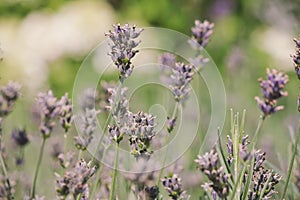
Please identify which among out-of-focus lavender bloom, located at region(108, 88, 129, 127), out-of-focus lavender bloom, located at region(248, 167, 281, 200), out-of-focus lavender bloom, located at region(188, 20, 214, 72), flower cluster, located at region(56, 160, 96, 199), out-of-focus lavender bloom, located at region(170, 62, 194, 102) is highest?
out-of-focus lavender bloom, located at region(188, 20, 214, 72)

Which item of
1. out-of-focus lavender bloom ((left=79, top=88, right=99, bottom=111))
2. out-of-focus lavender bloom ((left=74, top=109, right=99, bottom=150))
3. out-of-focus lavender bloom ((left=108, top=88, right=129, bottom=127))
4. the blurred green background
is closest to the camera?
out-of-focus lavender bloom ((left=108, top=88, right=129, bottom=127))

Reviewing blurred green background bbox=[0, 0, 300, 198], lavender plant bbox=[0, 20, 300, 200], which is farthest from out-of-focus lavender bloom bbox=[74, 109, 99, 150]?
blurred green background bbox=[0, 0, 300, 198]

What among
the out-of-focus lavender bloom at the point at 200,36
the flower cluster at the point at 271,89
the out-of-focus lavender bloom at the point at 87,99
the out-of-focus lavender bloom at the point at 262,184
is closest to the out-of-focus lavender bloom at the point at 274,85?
the flower cluster at the point at 271,89

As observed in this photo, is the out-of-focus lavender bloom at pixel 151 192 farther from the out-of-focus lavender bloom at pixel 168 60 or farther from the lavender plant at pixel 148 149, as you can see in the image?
the out-of-focus lavender bloom at pixel 168 60

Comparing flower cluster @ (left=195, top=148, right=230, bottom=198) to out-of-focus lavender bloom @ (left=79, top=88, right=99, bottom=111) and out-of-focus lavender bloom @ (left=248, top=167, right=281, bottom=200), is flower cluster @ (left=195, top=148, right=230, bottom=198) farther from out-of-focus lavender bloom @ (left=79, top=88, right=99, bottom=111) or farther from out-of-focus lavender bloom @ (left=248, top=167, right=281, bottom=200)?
out-of-focus lavender bloom @ (left=79, top=88, right=99, bottom=111)

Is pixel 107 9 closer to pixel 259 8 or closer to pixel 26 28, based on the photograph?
pixel 26 28

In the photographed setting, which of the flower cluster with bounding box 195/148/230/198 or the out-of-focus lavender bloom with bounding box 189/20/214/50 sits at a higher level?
the out-of-focus lavender bloom with bounding box 189/20/214/50
